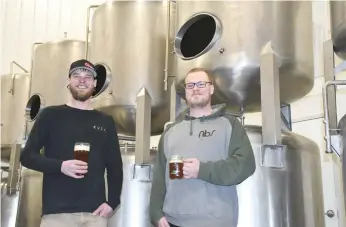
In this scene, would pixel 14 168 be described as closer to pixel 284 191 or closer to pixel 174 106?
pixel 174 106

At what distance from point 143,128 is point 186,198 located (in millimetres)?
1001

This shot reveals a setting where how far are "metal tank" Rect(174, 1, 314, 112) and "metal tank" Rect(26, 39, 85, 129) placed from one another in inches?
57.3

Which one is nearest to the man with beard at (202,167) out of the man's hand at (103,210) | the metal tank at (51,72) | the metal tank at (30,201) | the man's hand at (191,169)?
the man's hand at (191,169)

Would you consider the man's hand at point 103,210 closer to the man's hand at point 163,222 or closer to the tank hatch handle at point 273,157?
the man's hand at point 163,222

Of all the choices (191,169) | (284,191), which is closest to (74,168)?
(191,169)

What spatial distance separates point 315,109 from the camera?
3.27m

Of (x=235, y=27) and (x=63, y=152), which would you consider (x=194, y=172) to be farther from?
(x=235, y=27)

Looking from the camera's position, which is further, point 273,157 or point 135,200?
point 135,200

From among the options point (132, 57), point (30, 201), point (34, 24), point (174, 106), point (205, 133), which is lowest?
point (30, 201)

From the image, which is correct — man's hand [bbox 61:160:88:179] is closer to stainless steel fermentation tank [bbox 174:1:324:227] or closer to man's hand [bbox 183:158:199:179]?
man's hand [bbox 183:158:199:179]

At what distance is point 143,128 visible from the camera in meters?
2.50

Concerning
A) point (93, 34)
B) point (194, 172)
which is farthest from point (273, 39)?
point (93, 34)

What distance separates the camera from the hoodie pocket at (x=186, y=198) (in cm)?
152

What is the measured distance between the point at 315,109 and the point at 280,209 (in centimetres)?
142
